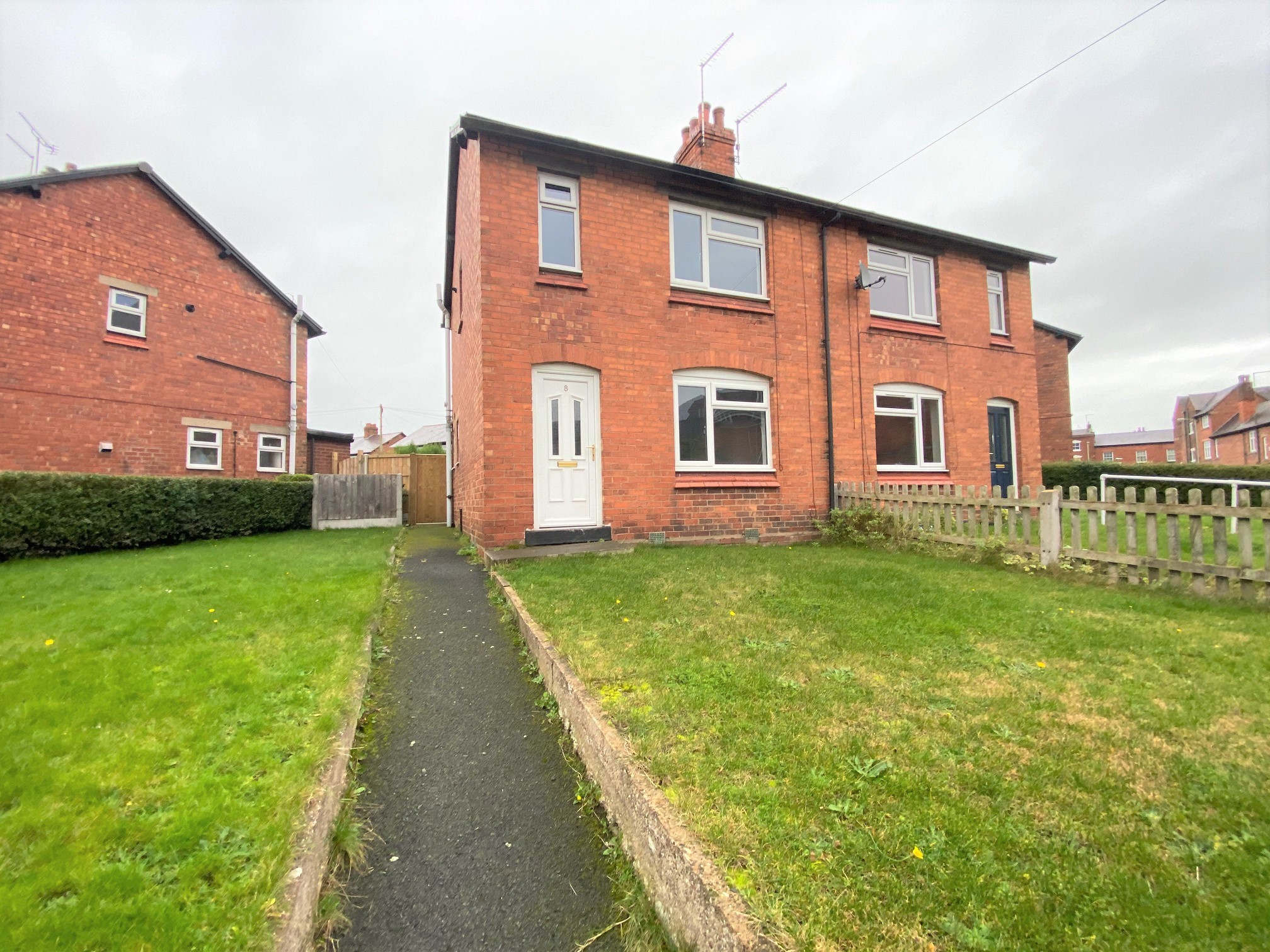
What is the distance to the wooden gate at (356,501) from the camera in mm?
13414

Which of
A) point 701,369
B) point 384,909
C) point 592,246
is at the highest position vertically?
point 592,246

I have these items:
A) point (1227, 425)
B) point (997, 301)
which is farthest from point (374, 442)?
point (1227, 425)

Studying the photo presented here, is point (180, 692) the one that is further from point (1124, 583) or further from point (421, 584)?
point (1124, 583)

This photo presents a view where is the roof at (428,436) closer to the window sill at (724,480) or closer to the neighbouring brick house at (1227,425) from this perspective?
the window sill at (724,480)

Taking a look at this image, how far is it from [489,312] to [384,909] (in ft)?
22.5

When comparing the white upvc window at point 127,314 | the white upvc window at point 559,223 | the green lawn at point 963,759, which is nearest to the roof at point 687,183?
the white upvc window at point 559,223

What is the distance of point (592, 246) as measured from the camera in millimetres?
8344

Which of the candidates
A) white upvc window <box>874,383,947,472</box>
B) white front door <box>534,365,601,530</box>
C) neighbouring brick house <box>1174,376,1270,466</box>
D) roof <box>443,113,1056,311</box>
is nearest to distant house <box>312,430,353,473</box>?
roof <box>443,113,1056,311</box>

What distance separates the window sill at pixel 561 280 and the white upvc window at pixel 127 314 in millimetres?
12400

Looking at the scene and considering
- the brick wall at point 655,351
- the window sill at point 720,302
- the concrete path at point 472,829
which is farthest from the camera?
the window sill at point 720,302

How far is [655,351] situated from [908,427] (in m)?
5.68

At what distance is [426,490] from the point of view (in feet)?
52.9

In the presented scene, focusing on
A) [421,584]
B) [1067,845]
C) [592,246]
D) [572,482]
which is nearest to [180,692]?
[421,584]

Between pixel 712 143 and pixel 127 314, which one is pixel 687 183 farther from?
pixel 127 314
